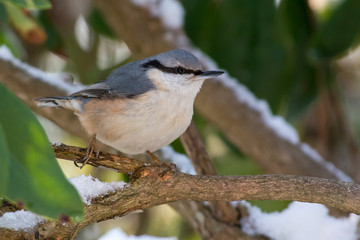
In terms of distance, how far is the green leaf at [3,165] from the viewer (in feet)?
2.89

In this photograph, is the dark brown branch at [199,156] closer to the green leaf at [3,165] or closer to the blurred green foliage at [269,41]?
the blurred green foliage at [269,41]

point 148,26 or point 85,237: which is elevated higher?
point 148,26

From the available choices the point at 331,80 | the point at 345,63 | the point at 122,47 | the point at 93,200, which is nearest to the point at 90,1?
the point at 122,47

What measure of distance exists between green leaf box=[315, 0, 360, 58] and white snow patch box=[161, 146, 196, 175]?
0.93 m

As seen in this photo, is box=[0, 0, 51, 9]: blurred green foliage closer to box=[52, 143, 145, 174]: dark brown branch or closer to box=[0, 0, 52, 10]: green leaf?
box=[0, 0, 52, 10]: green leaf

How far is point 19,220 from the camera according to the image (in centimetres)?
142

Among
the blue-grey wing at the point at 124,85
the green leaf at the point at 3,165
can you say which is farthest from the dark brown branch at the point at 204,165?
the green leaf at the point at 3,165

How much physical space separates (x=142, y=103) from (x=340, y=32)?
128 cm

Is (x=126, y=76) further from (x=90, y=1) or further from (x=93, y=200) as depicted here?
(x=90, y=1)

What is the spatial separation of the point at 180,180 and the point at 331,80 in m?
1.77

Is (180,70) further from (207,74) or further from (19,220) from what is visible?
(19,220)

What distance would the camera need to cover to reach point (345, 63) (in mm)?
4207

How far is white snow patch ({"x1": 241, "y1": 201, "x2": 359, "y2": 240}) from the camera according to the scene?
2.25 meters

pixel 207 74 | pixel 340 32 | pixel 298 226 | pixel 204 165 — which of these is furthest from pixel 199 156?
pixel 340 32
